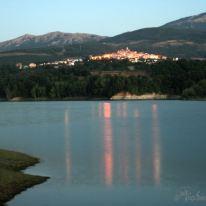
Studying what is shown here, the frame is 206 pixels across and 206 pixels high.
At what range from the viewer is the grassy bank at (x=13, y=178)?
28052 mm

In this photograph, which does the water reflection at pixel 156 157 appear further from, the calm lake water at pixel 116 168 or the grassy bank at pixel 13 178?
the grassy bank at pixel 13 178

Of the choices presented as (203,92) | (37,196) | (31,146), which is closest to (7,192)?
(37,196)

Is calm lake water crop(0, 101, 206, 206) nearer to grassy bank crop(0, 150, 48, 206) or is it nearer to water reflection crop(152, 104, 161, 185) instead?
water reflection crop(152, 104, 161, 185)

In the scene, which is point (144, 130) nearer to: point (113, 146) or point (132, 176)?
point (113, 146)

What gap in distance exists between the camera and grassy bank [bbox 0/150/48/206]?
2805 cm

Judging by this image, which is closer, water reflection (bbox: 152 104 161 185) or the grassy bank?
the grassy bank

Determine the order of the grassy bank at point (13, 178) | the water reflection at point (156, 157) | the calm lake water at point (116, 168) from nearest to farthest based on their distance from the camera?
the grassy bank at point (13, 178)
the calm lake water at point (116, 168)
the water reflection at point (156, 157)

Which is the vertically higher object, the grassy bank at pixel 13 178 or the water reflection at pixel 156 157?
the grassy bank at pixel 13 178

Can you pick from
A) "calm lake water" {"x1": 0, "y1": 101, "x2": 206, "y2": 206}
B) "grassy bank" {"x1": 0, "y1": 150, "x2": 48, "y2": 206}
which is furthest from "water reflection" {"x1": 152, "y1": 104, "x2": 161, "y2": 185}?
"grassy bank" {"x1": 0, "y1": 150, "x2": 48, "y2": 206}

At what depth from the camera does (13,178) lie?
3058cm

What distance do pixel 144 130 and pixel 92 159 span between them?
3142 centimetres

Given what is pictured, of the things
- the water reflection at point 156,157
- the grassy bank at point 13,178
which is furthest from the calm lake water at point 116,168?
the grassy bank at point 13,178

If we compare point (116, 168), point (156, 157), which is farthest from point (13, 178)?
point (156, 157)

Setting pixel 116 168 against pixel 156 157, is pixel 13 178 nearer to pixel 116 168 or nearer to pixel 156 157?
pixel 116 168
